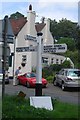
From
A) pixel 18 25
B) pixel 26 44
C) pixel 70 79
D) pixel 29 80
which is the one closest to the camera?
pixel 70 79

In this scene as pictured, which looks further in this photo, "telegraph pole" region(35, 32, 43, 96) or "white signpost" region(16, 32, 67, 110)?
"telegraph pole" region(35, 32, 43, 96)

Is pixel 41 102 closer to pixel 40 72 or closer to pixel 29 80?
pixel 40 72

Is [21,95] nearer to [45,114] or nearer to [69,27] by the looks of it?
[45,114]

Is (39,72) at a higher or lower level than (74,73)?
higher

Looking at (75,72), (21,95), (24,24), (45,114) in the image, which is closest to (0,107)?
(45,114)

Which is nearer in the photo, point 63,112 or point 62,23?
point 63,112

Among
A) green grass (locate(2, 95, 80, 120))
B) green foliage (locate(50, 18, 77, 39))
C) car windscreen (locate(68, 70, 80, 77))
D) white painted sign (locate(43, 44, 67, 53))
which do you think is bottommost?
green grass (locate(2, 95, 80, 120))

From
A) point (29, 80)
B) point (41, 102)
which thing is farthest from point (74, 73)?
point (41, 102)

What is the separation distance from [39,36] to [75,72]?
1136 centimetres

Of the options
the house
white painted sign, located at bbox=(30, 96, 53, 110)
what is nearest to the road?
white painted sign, located at bbox=(30, 96, 53, 110)

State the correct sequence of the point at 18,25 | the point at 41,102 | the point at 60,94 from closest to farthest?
1. the point at 41,102
2. the point at 60,94
3. the point at 18,25

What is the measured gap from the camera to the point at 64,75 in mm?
25000

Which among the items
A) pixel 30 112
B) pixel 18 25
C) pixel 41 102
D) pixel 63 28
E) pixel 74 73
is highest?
pixel 63 28

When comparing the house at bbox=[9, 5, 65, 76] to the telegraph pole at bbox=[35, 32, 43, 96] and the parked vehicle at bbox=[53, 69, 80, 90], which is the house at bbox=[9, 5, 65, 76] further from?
the telegraph pole at bbox=[35, 32, 43, 96]
